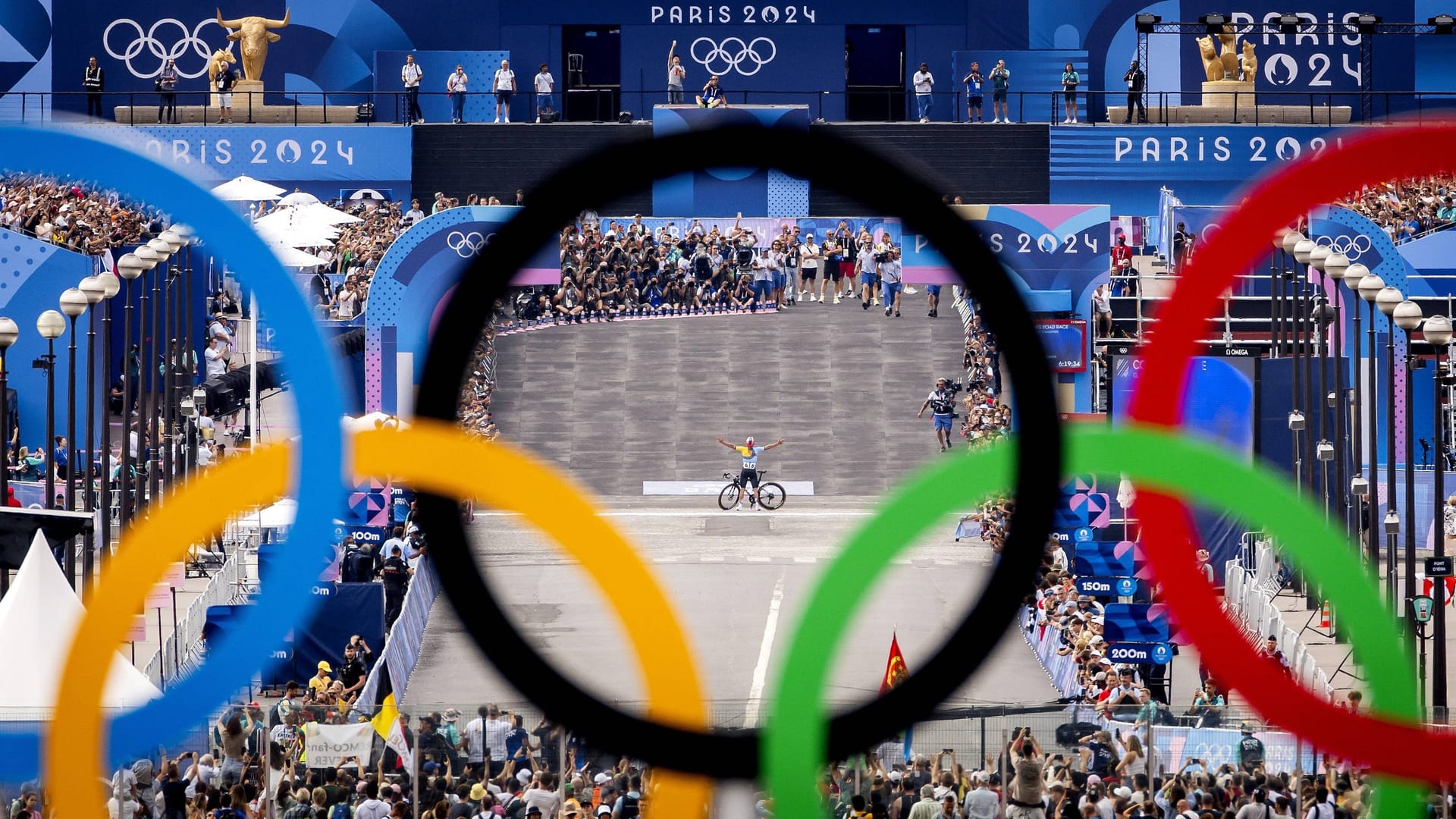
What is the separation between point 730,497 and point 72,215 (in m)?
15.0

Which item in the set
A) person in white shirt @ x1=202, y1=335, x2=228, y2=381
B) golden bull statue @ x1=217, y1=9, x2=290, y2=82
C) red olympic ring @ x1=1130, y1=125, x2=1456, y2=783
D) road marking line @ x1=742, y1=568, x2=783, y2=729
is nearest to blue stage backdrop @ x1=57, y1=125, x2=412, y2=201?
golden bull statue @ x1=217, y1=9, x2=290, y2=82

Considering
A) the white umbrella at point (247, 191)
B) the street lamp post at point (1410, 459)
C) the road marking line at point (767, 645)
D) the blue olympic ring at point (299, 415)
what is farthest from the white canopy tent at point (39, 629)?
the white umbrella at point (247, 191)

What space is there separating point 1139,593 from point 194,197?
666 inches

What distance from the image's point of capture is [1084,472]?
7.99 m

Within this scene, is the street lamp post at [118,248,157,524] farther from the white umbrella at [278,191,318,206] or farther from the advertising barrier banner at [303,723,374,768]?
the white umbrella at [278,191,318,206]

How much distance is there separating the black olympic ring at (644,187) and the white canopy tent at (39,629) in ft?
29.5

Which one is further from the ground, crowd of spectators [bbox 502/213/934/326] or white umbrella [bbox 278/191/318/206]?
white umbrella [bbox 278/191/318/206]

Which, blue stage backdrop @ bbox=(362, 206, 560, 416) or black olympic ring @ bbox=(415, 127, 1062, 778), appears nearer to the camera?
black olympic ring @ bbox=(415, 127, 1062, 778)

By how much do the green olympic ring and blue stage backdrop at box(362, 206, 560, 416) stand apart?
23561 mm

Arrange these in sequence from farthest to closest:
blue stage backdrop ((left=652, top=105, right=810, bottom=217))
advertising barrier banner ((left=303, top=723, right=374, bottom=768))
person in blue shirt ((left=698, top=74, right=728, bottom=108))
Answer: person in blue shirt ((left=698, top=74, right=728, bottom=108))
blue stage backdrop ((left=652, top=105, right=810, bottom=217))
advertising barrier banner ((left=303, top=723, right=374, bottom=768))

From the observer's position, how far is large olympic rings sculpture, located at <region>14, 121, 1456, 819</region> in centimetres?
762

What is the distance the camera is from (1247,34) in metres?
50.0

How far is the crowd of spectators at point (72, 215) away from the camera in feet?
121

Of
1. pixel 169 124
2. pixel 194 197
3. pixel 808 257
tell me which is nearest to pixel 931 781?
pixel 194 197
